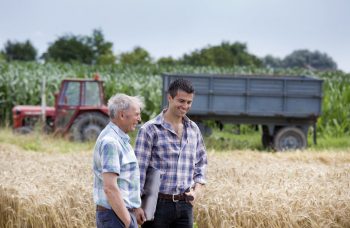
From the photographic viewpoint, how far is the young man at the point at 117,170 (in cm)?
414

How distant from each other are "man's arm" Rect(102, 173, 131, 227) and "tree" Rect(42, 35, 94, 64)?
77674 millimetres

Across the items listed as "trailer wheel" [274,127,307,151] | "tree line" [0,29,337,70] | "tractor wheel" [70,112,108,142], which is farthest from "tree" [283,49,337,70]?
→ "tractor wheel" [70,112,108,142]

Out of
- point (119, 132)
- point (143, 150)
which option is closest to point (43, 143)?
point (143, 150)

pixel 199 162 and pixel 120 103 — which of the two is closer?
pixel 120 103

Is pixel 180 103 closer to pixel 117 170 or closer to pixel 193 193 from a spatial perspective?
pixel 193 193

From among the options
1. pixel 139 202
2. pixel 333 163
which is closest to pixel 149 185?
pixel 139 202

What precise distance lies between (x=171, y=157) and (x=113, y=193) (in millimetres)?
705

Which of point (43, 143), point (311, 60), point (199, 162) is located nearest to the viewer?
point (199, 162)

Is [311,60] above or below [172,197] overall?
above

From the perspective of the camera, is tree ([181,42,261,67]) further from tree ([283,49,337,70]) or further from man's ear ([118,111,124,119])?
man's ear ([118,111,124,119])

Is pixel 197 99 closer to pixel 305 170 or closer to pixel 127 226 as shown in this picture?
pixel 305 170

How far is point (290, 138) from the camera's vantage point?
15273mm

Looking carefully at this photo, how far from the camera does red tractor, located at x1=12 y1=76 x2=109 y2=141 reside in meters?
14.7

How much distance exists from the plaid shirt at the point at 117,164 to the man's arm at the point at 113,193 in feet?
0.13
